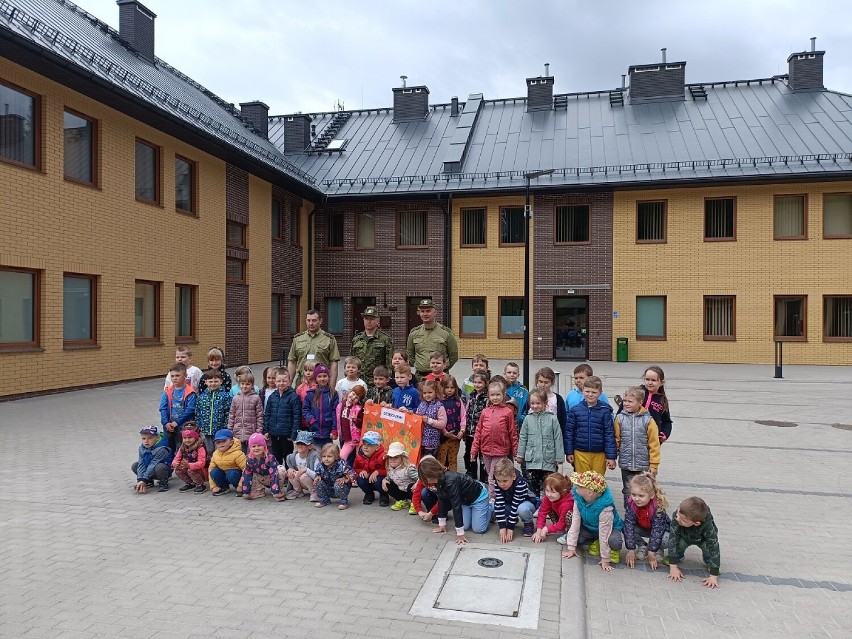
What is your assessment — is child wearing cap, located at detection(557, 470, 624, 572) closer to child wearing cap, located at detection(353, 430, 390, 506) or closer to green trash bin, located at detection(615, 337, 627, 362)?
child wearing cap, located at detection(353, 430, 390, 506)

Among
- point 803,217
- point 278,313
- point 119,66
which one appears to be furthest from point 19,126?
point 803,217

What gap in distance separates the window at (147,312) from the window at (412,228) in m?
10.2

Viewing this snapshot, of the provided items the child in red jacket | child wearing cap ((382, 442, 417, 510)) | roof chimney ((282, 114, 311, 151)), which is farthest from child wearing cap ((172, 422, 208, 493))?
roof chimney ((282, 114, 311, 151))

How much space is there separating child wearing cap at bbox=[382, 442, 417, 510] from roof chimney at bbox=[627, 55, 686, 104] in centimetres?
2492

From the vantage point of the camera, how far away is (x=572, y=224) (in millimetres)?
23016

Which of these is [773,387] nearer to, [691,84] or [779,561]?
[779,561]

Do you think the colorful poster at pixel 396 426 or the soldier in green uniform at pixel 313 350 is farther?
the soldier in green uniform at pixel 313 350

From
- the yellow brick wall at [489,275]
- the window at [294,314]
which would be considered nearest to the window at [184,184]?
the window at [294,314]

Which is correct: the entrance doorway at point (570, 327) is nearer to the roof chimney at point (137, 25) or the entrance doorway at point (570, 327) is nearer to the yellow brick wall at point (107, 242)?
the yellow brick wall at point (107, 242)

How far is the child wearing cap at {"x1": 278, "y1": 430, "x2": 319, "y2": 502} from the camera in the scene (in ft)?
20.0

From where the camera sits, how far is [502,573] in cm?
439

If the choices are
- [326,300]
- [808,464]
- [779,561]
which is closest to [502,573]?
[779,561]

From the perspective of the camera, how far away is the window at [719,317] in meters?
21.9

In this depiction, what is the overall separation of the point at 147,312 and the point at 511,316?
1274 centimetres
